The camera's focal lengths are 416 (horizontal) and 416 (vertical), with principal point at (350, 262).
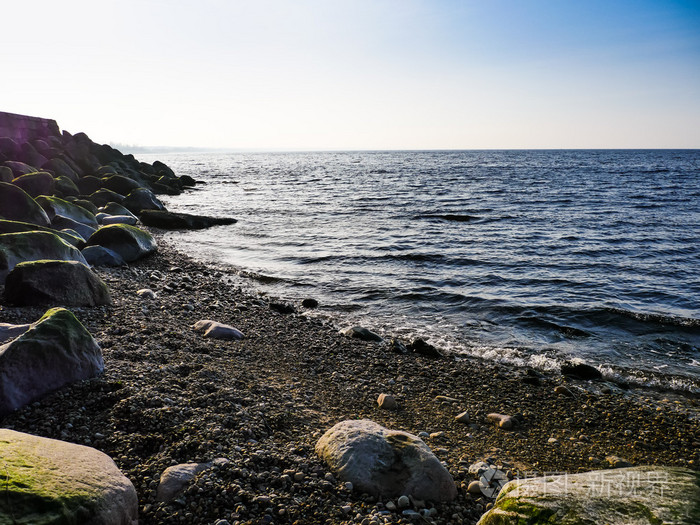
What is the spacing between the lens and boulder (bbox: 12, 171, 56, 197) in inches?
695

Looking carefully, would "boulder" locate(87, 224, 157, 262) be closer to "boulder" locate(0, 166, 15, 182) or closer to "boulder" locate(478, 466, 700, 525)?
"boulder" locate(0, 166, 15, 182)

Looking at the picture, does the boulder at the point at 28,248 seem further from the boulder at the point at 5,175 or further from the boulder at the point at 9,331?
the boulder at the point at 5,175

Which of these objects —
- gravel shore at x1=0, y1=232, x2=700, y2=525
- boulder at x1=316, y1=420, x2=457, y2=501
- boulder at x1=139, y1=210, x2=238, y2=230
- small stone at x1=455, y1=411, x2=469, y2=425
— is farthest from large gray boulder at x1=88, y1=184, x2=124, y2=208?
boulder at x1=316, y1=420, x2=457, y2=501

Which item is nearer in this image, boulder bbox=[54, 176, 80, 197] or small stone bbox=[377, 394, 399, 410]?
small stone bbox=[377, 394, 399, 410]

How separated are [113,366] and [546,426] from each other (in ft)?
19.9

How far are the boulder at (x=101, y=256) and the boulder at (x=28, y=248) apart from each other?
9.53ft

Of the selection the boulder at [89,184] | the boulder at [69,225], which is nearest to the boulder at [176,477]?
the boulder at [69,225]

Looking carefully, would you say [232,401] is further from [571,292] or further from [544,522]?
[571,292]

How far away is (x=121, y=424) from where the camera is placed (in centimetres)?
427

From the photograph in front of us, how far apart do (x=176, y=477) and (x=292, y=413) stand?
189cm

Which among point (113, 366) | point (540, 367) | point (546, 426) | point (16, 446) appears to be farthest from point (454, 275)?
point (16, 446)

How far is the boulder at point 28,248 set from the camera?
8.26 m

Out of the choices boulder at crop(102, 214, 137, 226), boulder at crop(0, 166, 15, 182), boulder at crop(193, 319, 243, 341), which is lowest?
boulder at crop(193, 319, 243, 341)

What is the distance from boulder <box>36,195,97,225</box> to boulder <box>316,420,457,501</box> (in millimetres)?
14670
